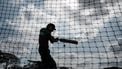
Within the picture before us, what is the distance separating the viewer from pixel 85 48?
38.0 feet

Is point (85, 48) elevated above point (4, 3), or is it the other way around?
point (4, 3)

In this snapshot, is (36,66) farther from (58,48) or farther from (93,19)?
(93,19)

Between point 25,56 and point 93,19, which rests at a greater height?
point 93,19

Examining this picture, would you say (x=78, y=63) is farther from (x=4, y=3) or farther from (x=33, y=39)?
(x=4, y=3)

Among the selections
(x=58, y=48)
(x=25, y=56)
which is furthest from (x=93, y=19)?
(x=25, y=56)

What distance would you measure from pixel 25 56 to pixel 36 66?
4.50m

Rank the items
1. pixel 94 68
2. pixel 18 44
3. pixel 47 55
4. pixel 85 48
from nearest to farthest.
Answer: pixel 47 55, pixel 94 68, pixel 85 48, pixel 18 44

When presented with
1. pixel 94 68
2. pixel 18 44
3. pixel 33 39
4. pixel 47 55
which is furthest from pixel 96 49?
pixel 47 55

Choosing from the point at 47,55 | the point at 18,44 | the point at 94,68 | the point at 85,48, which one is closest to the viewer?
the point at 47,55

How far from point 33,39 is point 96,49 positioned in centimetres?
368

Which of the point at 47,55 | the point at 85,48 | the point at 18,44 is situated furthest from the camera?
the point at 18,44

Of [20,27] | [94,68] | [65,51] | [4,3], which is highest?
[4,3]

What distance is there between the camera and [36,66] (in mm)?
7410

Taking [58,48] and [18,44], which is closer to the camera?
[58,48]
